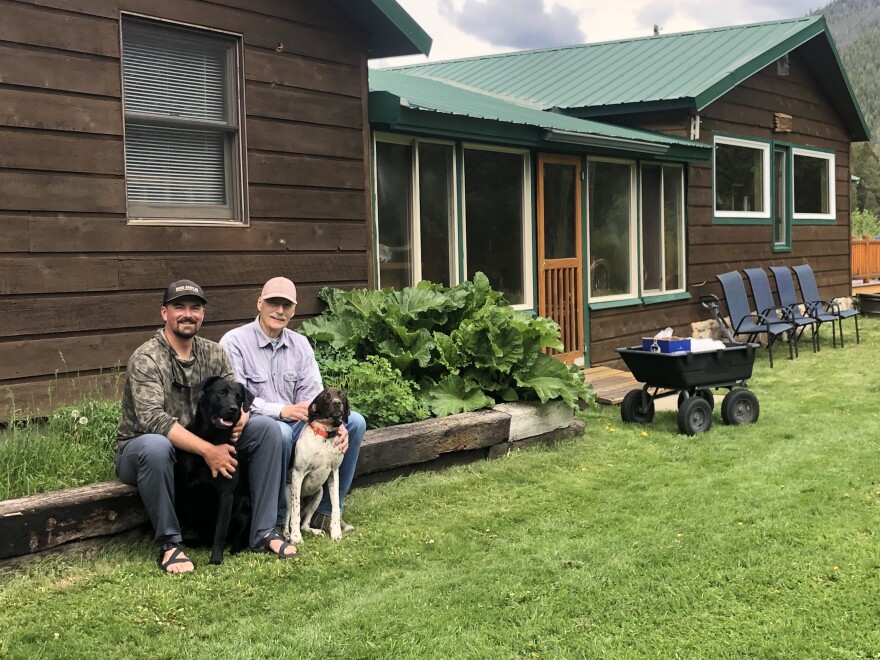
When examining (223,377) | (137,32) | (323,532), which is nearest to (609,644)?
(323,532)

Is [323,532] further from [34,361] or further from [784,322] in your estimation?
[784,322]

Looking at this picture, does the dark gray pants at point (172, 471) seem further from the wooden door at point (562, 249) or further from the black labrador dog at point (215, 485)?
the wooden door at point (562, 249)

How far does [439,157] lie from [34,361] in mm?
4285

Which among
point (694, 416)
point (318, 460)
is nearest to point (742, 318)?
point (694, 416)

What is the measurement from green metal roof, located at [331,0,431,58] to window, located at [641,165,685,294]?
4732 mm

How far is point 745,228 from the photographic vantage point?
13.2 meters

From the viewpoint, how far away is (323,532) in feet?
15.8

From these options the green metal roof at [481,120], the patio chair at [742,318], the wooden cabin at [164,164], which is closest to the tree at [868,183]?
the patio chair at [742,318]

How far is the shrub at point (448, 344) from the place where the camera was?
21.2ft

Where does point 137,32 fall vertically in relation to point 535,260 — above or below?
above

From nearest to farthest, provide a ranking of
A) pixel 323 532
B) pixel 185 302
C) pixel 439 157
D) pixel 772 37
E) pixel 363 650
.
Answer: pixel 363 650
pixel 185 302
pixel 323 532
pixel 439 157
pixel 772 37

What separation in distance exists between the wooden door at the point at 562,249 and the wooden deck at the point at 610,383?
0.35m

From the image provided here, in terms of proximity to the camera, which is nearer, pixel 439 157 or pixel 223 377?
pixel 223 377

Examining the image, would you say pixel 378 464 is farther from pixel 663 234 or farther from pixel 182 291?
pixel 663 234
